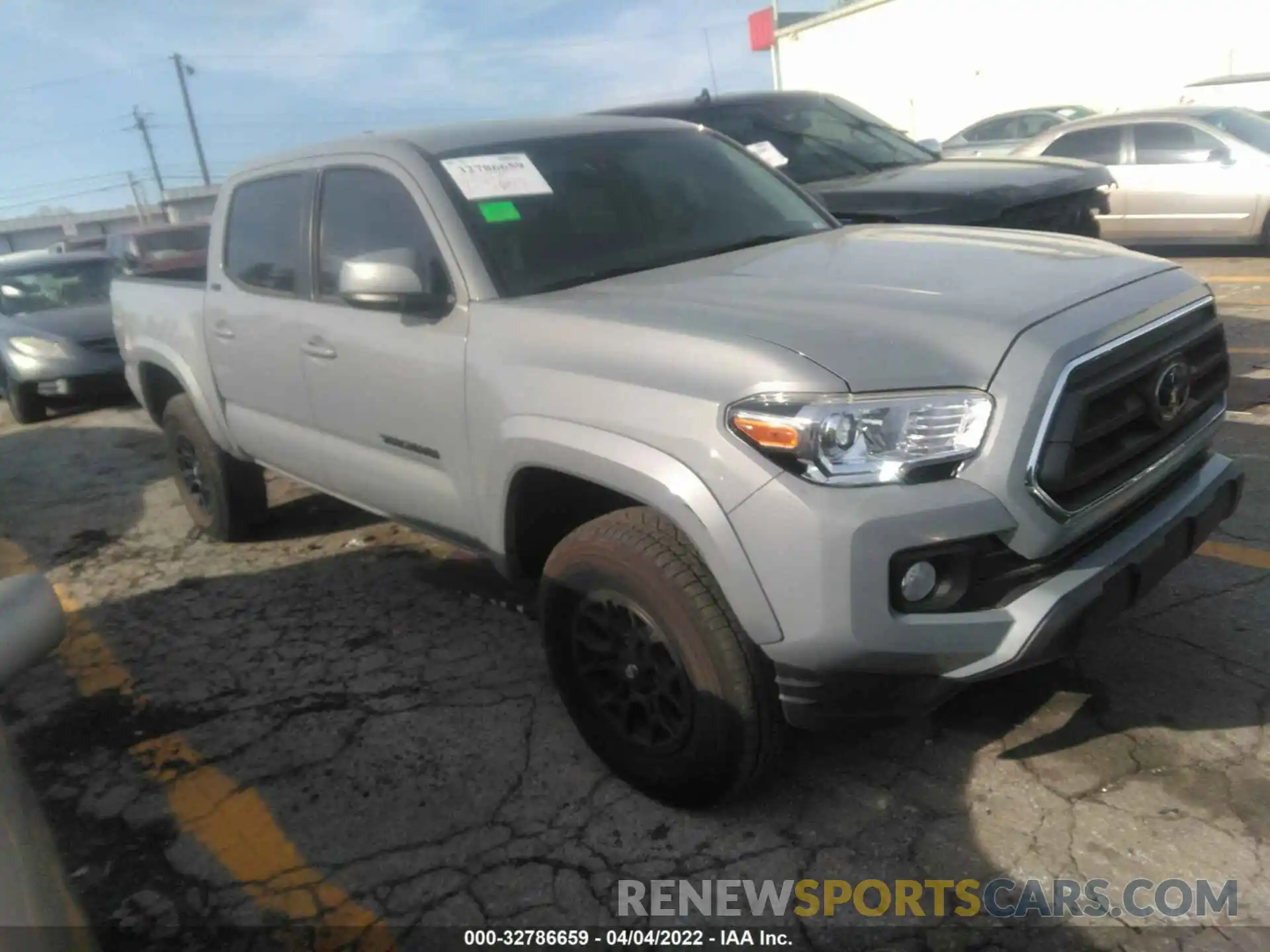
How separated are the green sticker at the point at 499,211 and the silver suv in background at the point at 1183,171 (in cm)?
853

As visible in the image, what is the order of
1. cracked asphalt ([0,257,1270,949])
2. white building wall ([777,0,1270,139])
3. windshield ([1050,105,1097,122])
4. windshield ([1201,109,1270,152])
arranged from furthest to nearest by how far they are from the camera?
white building wall ([777,0,1270,139])
windshield ([1050,105,1097,122])
windshield ([1201,109,1270,152])
cracked asphalt ([0,257,1270,949])

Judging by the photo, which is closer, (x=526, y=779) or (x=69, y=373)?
(x=526, y=779)

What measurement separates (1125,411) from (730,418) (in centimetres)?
102

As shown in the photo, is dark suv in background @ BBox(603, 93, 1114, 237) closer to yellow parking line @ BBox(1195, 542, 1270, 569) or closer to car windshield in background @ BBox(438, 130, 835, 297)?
car windshield in background @ BBox(438, 130, 835, 297)

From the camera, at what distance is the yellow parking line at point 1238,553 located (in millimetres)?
3914

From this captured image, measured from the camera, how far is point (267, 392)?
433cm

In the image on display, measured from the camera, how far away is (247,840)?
10.0 ft

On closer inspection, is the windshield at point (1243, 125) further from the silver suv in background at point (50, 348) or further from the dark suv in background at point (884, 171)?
the silver suv in background at point (50, 348)

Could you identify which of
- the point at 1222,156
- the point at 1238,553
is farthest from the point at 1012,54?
the point at 1238,553

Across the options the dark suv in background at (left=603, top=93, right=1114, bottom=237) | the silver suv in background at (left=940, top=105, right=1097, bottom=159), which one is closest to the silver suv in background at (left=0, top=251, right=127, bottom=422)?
the dark suv in background at (left=603, top=93, right=1114, bottom=237)

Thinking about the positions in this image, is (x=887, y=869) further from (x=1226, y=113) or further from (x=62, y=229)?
(x=62, y=229)

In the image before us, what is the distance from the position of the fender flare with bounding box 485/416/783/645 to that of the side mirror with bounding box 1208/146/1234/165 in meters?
10.0

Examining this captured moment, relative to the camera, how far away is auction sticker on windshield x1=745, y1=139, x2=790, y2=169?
671cm

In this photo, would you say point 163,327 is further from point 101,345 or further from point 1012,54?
point 1012,54
